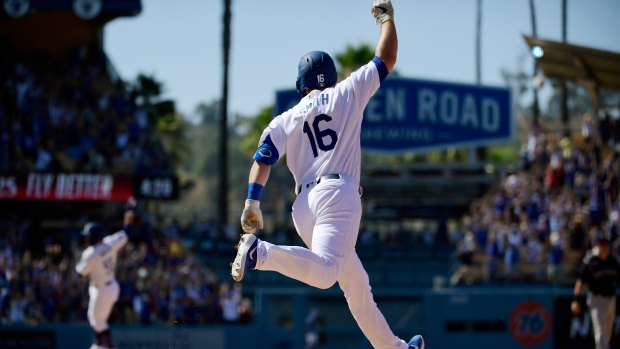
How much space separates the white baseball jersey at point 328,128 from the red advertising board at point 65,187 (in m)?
18.0

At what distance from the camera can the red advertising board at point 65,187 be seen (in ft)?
78.1

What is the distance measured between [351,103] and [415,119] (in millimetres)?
27943

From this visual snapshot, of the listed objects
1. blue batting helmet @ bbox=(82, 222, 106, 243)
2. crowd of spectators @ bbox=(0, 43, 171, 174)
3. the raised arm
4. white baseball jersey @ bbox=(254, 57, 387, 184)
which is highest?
crowd of spectators @ bbox=(0, 43, 171, 174)

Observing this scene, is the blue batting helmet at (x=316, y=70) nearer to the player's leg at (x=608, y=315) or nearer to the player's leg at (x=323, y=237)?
the player's leg at (x=323, y=237)

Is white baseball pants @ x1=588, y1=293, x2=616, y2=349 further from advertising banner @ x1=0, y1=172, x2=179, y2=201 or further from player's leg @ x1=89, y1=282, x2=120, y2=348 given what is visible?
advertising banner @ x1=0, y1=172, x2=179, y2=201

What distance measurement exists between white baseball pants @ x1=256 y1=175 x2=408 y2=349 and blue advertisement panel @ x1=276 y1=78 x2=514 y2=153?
26.3 meters

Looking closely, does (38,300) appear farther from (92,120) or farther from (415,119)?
(415,119)

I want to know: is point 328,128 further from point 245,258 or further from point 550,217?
point 550,217

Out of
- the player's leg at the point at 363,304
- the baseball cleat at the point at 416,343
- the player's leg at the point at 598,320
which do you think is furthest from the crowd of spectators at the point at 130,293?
the player's leg at the point at 363,304

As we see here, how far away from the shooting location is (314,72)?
23.1ft

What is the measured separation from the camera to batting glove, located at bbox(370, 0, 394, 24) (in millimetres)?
6945

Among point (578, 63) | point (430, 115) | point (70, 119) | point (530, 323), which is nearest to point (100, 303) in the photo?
point (530, 323)

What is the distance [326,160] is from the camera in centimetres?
678

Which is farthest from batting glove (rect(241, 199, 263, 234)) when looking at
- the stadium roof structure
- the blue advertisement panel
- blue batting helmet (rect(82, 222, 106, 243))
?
the blue advertisement panel
